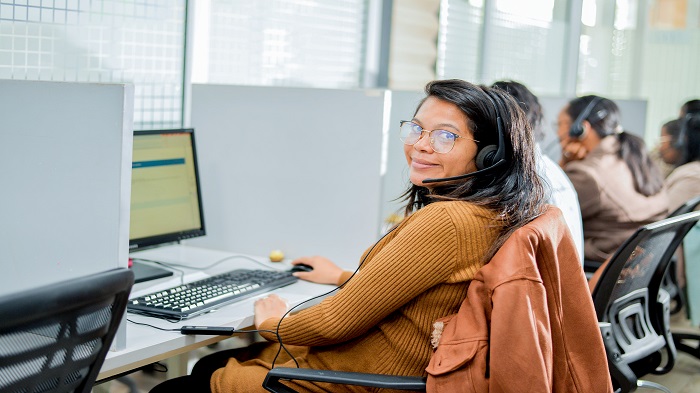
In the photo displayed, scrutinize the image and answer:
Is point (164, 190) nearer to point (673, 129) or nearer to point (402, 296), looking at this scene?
point (402, 296)

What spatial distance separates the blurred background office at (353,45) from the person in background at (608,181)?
2.74ft

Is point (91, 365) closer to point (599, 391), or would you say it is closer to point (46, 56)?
point (599, 391)

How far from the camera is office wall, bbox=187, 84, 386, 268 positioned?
2.32 meters

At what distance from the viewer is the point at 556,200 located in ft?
7.41

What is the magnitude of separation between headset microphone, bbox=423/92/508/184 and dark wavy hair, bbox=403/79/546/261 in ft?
0.04

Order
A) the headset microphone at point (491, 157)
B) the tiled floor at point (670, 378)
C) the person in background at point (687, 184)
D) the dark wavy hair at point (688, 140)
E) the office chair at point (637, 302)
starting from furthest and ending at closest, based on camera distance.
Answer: the dark wavy hair at point (688, 140)
the person in background at point (687, 184)
the tiled floor at point (670, 378)
the office chair at point (637, 302)
the headset microphone at point (491, 157)

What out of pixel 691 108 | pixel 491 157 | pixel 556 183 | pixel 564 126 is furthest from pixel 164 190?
pixel 691 108

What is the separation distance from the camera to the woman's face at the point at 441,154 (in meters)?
1.67

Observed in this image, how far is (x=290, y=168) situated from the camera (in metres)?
2.42

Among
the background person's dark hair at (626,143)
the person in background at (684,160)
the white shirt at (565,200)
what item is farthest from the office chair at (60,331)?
the person in background at (684,160)

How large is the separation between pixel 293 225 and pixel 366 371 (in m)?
0.91

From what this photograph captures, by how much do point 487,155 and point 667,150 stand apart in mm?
2739

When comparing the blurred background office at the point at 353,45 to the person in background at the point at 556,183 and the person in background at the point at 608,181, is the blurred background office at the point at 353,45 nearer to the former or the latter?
the person in background at the point at 608,181

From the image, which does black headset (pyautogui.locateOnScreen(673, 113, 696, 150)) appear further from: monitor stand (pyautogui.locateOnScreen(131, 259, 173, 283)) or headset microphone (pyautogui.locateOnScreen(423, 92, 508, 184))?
monitor stand (pyautogui.locateOnScreen(131, 259, 173, 283))
